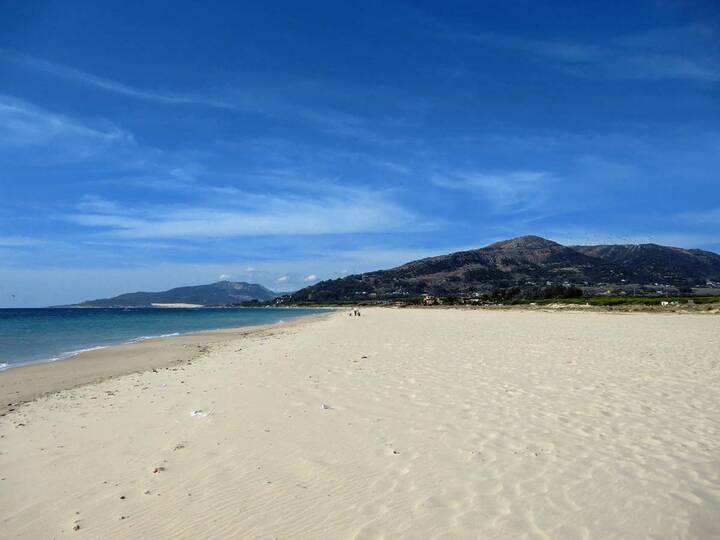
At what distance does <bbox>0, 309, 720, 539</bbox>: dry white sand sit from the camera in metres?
4.20

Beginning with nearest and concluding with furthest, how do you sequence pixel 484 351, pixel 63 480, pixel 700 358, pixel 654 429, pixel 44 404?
pixel 63 480 < pixel 654 429 < pixel 44 404 < pixel 700 358 < pixel 484 351

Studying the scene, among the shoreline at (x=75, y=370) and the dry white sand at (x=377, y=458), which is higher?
the shoreline at (x=75, y=370)

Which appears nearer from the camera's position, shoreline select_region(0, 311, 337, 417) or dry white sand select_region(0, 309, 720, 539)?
dry white sand select_region(0, 309, 720, 539)

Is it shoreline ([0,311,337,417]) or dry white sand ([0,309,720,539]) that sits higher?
shoreline ([0,311,337,417])

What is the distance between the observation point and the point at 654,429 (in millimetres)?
6531

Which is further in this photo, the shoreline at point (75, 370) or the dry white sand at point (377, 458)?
the shoreline at point (75, 370)

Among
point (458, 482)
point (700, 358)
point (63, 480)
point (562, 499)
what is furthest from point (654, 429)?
point (700, 358)

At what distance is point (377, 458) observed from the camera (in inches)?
224

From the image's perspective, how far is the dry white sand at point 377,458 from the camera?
4203mm

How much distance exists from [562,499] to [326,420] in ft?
12.8

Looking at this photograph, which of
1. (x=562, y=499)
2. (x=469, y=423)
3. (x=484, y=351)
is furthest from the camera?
(x=484, y=351)

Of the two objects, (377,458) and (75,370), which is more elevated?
(75,370)

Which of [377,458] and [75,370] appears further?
[75,370]

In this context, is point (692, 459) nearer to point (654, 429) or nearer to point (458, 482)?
point (654, 429)
